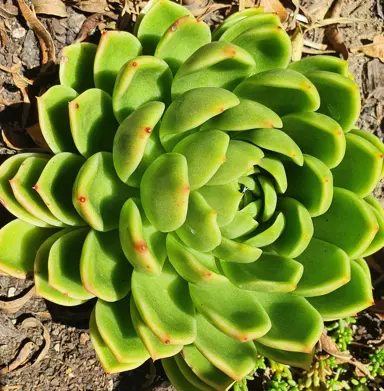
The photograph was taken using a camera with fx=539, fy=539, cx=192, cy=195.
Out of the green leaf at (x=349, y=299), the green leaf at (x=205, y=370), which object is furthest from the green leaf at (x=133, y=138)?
the green leaf at (x=349, y=299)

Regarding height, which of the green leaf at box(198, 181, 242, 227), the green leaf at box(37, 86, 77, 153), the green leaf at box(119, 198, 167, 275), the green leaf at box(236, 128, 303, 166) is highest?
the green leaf at box(236, 128, 303, 166)

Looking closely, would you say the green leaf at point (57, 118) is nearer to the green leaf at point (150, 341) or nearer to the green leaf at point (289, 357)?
the green leaf at point (150, 341)

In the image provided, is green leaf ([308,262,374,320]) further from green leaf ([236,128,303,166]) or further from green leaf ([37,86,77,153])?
green leaf ([37,86,77,153])

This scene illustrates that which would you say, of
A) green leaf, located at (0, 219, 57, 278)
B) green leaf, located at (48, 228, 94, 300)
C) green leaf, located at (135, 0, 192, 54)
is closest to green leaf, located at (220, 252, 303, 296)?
green leaf, located at (48, 228, 94, 300)

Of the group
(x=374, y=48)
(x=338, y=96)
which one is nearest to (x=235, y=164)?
(x=338, y=96)

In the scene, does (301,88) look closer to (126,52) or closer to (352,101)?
(352,101)

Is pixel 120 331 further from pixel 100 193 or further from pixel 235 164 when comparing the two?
pixel 235 164
